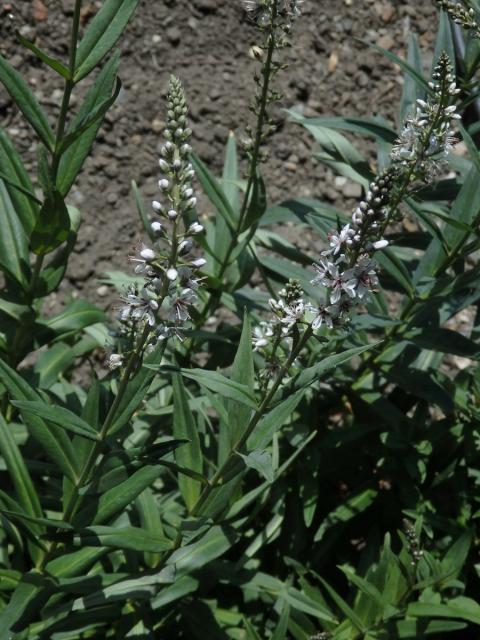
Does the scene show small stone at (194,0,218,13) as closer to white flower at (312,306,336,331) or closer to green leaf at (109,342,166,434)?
green leaf at (109,342,166,434)

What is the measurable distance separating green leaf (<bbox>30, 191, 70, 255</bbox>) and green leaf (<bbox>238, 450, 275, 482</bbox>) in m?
1.19

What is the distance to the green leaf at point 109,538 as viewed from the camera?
11.0ft

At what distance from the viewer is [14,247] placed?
388 cm

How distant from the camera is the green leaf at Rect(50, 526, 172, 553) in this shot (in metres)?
3.36

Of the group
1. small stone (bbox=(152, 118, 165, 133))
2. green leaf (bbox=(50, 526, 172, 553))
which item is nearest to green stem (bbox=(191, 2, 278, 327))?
green leaf (bbox=(50, 526, 172, 553))

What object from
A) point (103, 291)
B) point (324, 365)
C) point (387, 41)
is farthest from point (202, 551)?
point (387, 41)

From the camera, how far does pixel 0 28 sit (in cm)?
625

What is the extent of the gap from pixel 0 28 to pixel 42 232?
11.4 feet

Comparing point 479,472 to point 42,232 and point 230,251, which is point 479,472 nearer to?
point 230,251

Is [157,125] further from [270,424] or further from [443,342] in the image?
[270,424]

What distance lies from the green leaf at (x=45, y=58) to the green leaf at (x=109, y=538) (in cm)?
174

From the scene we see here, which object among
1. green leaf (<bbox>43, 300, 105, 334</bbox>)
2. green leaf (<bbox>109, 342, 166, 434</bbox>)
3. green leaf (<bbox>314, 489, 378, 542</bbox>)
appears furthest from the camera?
green leaf (<bbox>314, 489, 378, 542</bbox>)

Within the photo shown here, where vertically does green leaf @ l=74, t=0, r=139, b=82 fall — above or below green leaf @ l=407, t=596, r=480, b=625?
above

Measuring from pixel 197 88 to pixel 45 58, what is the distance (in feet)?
12.6
